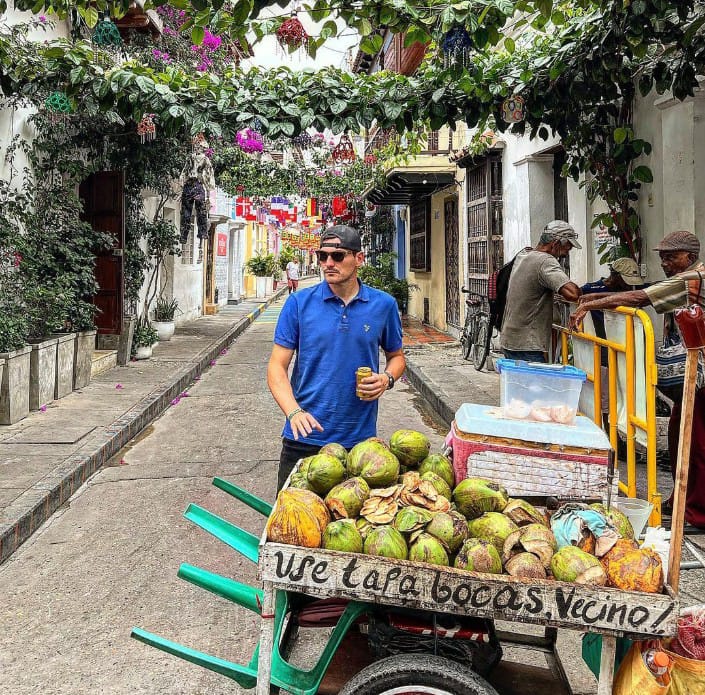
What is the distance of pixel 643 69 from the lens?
22.2ft

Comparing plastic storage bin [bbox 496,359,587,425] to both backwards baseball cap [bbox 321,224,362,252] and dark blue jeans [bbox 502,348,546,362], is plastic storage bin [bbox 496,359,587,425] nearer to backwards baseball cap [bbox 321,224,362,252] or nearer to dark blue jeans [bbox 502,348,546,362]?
backwards baseball cap [bbox 321,224,362,252]

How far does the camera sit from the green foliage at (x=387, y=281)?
21.6m

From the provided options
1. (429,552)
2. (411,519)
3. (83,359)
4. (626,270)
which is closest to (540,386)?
(411,519)

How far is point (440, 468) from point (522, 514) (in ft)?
1.35

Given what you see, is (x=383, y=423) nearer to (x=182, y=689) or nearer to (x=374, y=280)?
(x=182, y=689)

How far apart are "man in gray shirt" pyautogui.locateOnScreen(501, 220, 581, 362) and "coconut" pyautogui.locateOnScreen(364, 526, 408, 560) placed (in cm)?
370

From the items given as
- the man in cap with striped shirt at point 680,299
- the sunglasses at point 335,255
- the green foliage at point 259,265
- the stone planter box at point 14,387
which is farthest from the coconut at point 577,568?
the green foliage at point 259,265

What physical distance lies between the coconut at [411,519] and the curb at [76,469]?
3386 millimetres

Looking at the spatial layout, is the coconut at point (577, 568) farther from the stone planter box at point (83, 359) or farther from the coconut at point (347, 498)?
the stone planter box at point (83, 359)

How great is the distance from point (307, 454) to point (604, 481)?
149 cm

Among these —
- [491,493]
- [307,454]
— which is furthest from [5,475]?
[491,493]

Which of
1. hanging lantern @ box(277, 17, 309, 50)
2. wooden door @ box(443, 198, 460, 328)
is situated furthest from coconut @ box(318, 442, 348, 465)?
wooden door @ box(443, 198, 460, 328)

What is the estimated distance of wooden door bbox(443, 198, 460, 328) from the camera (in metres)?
16.9

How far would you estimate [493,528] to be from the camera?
2531 millimetres
